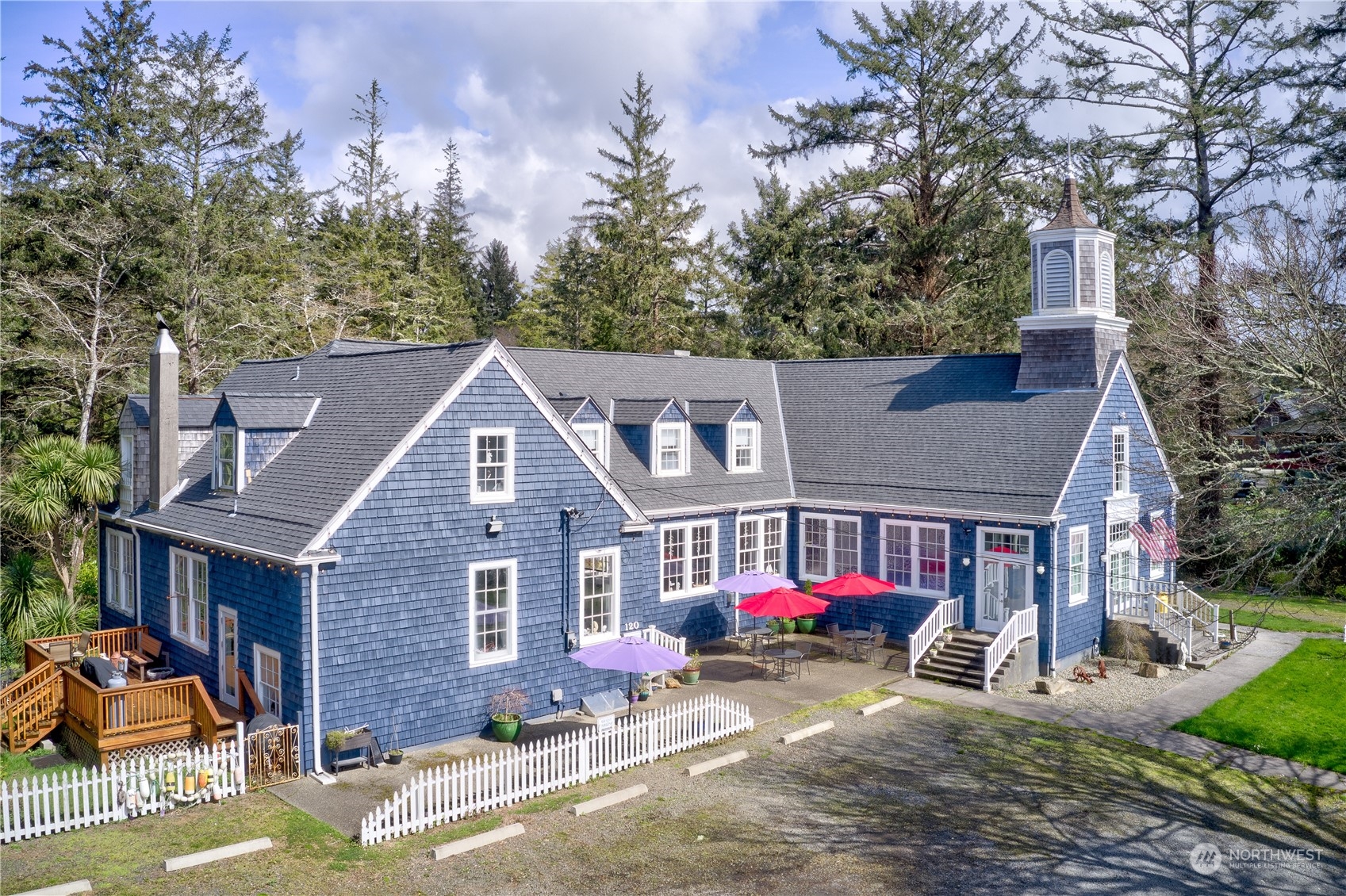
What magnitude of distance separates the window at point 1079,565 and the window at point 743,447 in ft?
Result: 28.4

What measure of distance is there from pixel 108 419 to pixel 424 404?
83.9 ft

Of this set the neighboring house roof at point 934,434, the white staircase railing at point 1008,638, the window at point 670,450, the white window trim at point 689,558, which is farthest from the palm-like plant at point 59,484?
the white staircase railing at point 1008,638

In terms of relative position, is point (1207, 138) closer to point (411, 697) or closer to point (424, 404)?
point (424, 404)

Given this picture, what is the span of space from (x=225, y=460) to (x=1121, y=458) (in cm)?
2188

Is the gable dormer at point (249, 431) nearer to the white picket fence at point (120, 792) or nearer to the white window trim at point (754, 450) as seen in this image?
the white picket fence at point (120, 792)

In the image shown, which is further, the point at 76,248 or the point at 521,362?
the point at 76,248

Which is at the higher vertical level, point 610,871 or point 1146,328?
point 1146,328

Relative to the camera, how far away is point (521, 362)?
1006 inches

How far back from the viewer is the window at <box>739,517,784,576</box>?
1038 inches

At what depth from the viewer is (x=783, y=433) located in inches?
1161

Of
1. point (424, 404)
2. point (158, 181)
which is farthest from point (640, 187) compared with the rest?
point (424, 404)

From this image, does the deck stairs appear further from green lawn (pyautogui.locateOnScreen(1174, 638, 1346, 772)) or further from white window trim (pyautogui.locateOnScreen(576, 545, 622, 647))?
white window trim (pyautogui.locateOnScreen(576, 545, 622, 647))

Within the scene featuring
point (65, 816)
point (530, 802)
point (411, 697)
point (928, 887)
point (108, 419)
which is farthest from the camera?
point (108, 419)

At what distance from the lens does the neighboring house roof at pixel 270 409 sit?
1864cm
